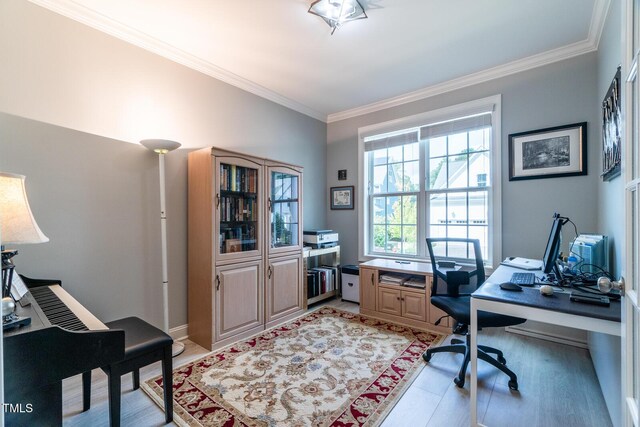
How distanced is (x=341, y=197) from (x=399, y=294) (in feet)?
5.45

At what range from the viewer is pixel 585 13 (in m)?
2.13

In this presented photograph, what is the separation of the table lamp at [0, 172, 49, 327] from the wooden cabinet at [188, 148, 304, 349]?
4.15 feet

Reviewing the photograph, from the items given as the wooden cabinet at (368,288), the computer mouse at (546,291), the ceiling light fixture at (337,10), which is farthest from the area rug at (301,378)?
the ceiling light fixture at (337,10)

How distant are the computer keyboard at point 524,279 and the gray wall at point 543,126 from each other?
1.04 m

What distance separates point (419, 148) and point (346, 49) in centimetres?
151

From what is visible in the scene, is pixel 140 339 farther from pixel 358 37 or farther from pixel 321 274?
pixel 358 37

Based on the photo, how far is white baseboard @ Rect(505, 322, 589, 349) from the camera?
246cm

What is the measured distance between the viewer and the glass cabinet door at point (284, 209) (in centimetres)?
297

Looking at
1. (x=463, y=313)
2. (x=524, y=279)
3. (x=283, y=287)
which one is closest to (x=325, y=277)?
(x=283, y=287)

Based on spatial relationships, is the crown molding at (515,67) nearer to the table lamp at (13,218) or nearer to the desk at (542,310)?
the desk at (542,310)

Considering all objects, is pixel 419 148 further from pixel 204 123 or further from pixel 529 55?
pixel 204 123

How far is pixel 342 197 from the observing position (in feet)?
13.6

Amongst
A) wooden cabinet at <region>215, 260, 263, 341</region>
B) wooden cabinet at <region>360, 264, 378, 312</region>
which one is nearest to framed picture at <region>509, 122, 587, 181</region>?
wooden cabinet at <region>360, 264, 378, 312</region>

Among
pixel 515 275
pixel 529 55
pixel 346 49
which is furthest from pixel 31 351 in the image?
pixel 529 55
